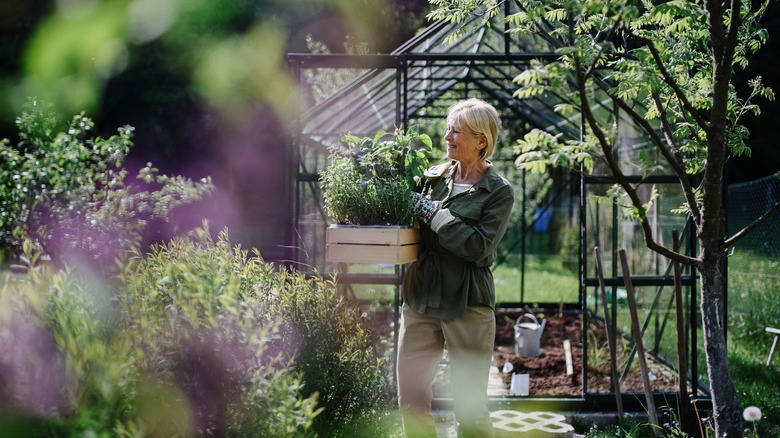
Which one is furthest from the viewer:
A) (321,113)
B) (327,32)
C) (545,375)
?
(327,32)

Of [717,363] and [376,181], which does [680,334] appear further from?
[376,181]

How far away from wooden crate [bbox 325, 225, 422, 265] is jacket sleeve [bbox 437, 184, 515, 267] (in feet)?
0.50

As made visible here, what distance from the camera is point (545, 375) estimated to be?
6.46 m

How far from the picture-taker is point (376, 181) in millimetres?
3129

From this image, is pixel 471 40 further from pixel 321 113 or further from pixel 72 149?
pixel 72 149

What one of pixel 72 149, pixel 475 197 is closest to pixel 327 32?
pixel 72 149

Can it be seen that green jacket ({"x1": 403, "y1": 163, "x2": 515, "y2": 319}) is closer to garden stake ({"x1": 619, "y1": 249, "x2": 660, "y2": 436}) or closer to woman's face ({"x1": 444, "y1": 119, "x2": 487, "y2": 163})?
woman's face ({"x1": 444, "y1": 119, "x2": 487, "y2": 163})

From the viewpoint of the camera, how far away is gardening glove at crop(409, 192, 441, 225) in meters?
3.09

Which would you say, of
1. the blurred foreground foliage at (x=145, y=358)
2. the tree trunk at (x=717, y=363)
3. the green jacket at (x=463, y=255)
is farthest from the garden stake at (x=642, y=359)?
the blurred foreground foliage at (x=145, y=358)

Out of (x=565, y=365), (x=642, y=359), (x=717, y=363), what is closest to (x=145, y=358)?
(x=717, y=363)

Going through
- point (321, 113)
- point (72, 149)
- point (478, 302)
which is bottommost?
point (478, 302)

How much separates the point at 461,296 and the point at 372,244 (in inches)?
17.8

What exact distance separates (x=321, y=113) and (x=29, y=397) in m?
4.38

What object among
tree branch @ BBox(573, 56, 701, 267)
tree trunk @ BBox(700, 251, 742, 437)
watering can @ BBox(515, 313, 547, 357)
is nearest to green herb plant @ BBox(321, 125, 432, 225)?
tree branch @ BBox(573, 56, 701, 267)
